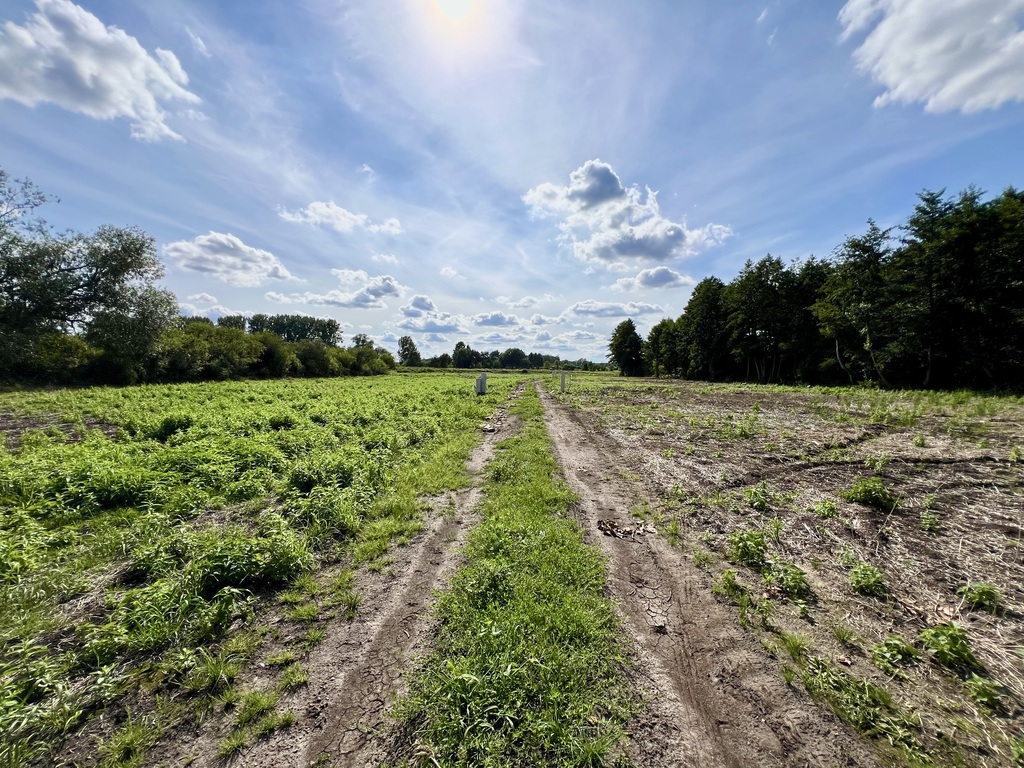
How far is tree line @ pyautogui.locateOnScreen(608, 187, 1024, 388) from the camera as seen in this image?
23.1m

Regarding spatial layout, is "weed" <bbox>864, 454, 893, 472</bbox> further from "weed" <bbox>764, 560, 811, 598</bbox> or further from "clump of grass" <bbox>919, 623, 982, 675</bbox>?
"clump of grass" <bbox>919, 623, 982, 675</bbox>

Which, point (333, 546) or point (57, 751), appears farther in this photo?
point (333, 546)

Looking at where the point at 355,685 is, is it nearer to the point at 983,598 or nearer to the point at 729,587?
the point at 729,587

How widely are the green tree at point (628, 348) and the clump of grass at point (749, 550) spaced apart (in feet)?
296

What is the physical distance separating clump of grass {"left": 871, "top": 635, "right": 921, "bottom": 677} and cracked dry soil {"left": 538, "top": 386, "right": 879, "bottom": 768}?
109 centimetres

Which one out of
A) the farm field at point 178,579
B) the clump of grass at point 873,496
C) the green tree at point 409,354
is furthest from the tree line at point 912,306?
the green tree at point 409,354

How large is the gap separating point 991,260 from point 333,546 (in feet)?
132

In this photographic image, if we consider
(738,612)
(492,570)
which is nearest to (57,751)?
(492,570)

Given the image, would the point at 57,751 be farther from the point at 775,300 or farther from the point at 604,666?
the point at 775,300

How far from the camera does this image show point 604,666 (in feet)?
12.5

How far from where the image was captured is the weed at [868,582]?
4.89 metres

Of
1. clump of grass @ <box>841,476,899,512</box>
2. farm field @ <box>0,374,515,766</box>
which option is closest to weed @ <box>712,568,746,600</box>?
farm field @ <box>0,374,515,766</box>

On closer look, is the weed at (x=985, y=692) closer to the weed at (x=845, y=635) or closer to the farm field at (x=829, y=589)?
the farm field at (x=829, y=589)

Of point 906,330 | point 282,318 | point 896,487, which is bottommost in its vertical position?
point 896,487
